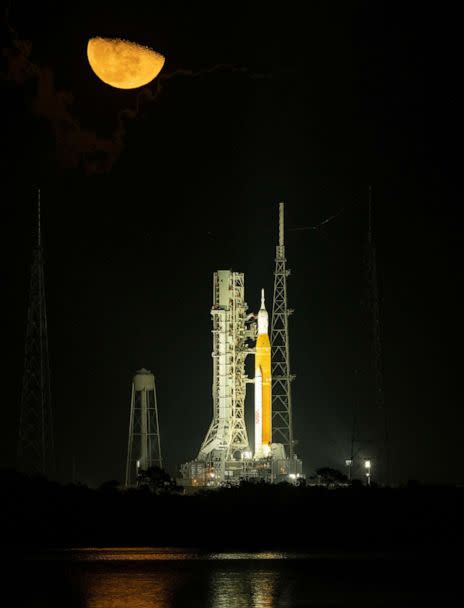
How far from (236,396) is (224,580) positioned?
33.3m

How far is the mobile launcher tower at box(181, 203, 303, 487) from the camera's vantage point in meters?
56.4

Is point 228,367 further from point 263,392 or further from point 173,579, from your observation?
point 173,579

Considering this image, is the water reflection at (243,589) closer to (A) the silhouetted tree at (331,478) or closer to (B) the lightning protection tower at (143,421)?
(A) the silhouetted tree at (331,478)

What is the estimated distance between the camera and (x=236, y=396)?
58.2 m

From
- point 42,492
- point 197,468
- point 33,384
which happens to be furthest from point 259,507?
point 197,468

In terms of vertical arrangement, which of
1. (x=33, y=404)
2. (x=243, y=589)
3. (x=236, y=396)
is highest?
(x=236, y=396)

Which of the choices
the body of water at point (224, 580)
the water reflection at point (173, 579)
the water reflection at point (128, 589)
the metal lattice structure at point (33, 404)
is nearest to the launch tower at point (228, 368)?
the metal lattice structure at point (33, 404)

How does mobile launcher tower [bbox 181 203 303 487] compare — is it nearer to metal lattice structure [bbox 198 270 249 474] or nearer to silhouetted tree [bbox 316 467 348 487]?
metal lattice structure [bbox 198 270 249 474]

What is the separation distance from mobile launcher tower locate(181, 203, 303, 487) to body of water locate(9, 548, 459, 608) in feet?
82.1

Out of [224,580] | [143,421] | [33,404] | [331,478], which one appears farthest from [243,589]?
[143,421]

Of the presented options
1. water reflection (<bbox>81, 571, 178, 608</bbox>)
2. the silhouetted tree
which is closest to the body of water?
water reflection (<bbox>81, 571, 178, 608</bbox>)

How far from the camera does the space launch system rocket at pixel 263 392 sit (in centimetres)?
5678

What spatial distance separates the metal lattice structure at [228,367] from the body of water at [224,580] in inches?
1039

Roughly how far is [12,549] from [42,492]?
13.5 feet
